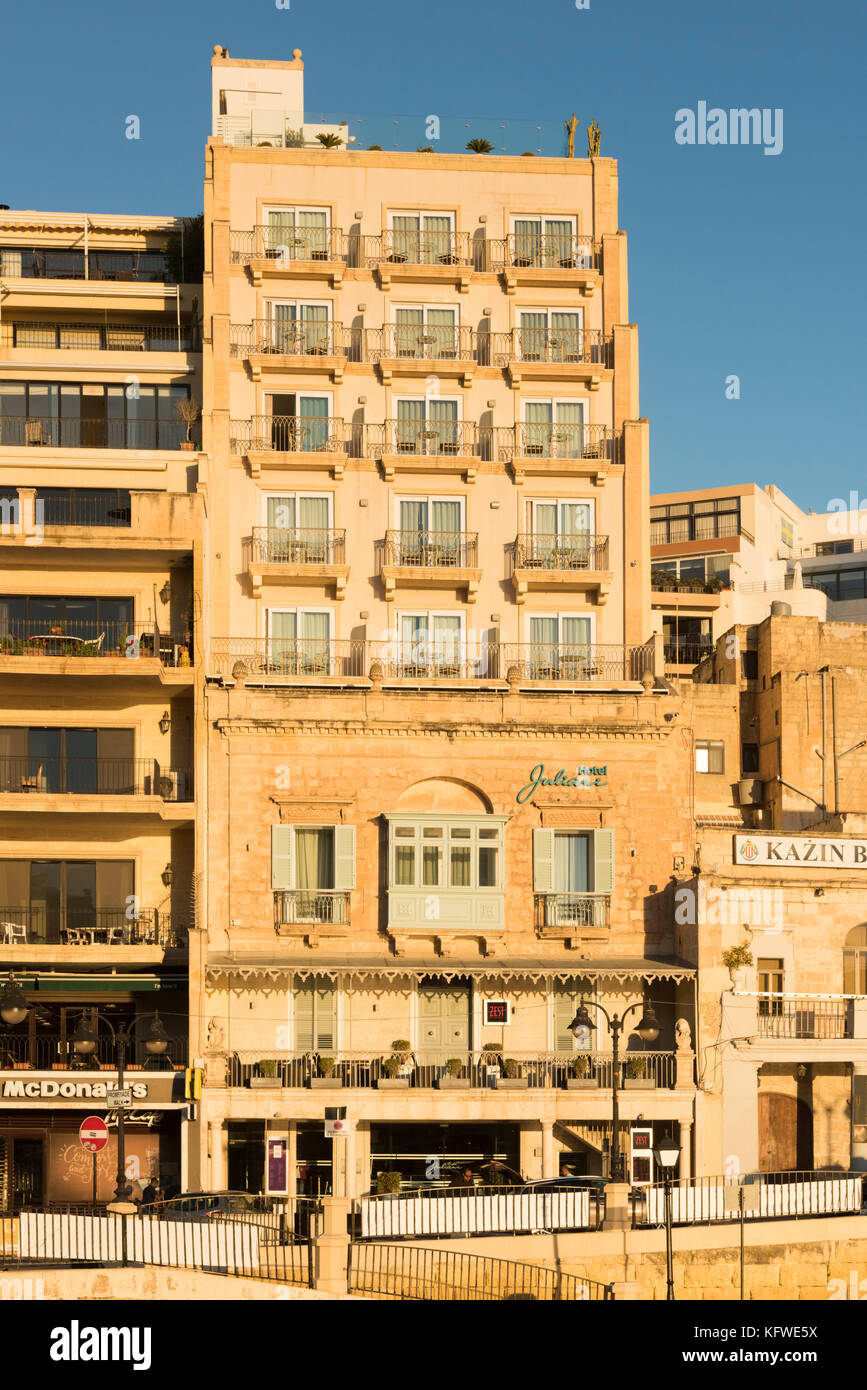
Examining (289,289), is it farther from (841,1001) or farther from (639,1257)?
(639,1257)

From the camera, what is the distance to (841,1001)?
50156 mm

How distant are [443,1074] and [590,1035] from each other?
16.3ft

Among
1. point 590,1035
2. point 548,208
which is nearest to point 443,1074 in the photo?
point 590,1035

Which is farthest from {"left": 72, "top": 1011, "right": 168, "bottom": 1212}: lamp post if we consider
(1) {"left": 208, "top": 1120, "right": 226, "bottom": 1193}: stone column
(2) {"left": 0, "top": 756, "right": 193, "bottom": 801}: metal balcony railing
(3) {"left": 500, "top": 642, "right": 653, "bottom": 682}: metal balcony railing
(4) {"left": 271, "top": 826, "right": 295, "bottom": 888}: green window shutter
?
(3) {"left": 500, "top": 642, "right": 653, "bottom": 682}: metal balcony railing

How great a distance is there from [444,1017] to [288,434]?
18.9m

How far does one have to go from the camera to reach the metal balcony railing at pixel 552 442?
5716 cm

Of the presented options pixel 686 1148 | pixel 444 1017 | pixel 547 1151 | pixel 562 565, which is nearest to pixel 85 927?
pixel 444 1017

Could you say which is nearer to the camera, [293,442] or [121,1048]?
[121,1048]

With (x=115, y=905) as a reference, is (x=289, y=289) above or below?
above

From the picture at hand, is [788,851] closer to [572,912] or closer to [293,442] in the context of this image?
[572,912]

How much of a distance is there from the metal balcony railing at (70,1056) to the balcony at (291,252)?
24524 mm

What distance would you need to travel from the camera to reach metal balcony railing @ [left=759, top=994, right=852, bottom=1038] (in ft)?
162

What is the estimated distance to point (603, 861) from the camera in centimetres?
5156
